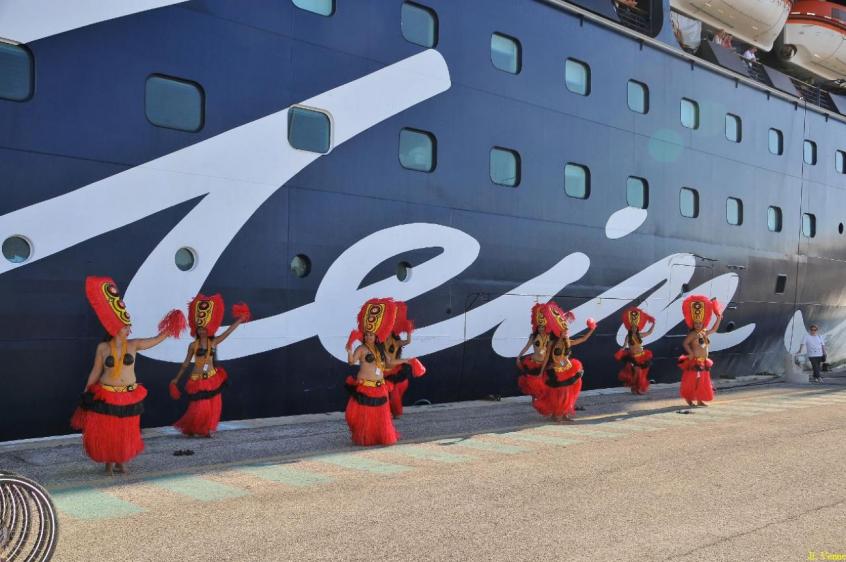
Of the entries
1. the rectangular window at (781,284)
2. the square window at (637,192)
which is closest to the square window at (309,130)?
the square window at (637,192)

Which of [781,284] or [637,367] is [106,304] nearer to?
[637,367]

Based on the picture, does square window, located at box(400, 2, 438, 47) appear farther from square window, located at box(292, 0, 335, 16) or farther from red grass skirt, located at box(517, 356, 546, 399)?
red grass skirt, located at box(517, 356, 546, 399)

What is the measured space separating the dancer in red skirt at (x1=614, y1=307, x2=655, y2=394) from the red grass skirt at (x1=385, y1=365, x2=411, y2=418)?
5.02 metres

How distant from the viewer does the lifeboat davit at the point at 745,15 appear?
17.4 metres

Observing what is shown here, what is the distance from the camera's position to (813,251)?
1938 centimetres

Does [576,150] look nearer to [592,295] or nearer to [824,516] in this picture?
[592,295]

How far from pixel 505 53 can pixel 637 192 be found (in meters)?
3.94

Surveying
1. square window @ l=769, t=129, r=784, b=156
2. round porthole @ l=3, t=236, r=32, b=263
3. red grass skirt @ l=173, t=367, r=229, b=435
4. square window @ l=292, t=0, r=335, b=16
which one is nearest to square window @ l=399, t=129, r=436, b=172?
square window @ l=292, t=0, r=335, b=16

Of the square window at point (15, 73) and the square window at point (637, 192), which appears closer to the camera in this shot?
the square window at point (15, 73)

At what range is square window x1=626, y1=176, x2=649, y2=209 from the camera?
14490 millimetres

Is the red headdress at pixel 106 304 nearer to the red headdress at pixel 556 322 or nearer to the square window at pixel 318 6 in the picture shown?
the square window at pixel 318 6

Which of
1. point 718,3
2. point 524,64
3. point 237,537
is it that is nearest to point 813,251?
point 718,3

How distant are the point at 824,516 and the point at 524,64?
898 centimetres

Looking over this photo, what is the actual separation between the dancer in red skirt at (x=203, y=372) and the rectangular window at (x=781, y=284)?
46.3 ft
